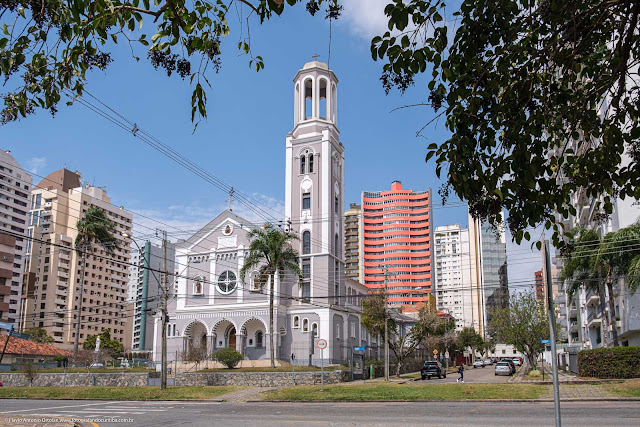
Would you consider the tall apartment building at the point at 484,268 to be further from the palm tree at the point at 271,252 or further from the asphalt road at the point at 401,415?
the asphalt road at the point at 401,415

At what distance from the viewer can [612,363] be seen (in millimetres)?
32656

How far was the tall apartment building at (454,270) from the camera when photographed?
178m

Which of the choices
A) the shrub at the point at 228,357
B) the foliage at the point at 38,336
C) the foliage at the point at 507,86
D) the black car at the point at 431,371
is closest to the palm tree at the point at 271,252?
the shrub at the point at 228,357

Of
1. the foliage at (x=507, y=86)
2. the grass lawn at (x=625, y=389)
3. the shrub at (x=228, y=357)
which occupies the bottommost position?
the grass lawn at (x=625, y=389)

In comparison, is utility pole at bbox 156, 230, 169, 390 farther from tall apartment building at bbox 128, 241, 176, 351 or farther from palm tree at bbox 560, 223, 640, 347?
tall apartment building at bbox 128, 241, 176, 351

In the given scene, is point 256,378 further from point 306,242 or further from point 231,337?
point 306,242

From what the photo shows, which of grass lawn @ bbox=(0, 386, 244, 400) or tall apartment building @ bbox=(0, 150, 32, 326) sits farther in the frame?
tall apartment building @ bbox=(0, 150, 32, 326)

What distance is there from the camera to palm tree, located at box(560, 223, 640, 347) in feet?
109

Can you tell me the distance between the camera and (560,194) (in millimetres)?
→ 7316

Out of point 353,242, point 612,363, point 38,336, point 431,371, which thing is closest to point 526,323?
point 431,371

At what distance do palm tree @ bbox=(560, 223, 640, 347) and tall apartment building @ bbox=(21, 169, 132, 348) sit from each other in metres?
96.4

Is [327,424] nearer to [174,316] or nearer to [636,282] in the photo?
[636,282]

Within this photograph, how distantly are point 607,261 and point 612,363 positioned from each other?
6021 mm

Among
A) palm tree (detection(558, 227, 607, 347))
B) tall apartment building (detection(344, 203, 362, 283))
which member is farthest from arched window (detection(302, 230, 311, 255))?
tall apartment building (detection(344, 203, 362, 283))
